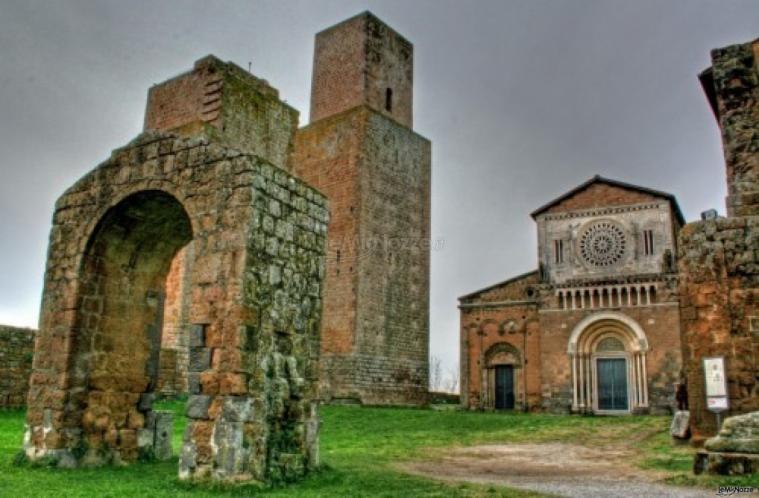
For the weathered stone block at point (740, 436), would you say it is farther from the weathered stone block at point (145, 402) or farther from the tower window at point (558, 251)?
the tower window at point (558, 251)

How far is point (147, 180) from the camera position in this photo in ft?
27.1

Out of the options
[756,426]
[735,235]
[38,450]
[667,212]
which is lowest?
[38,450]

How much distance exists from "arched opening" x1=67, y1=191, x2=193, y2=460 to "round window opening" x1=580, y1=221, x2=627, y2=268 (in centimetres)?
2501

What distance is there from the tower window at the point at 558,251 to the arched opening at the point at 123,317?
25.0 m

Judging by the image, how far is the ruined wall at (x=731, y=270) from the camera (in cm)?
995

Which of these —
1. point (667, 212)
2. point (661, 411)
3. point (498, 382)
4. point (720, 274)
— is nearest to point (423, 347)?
point (498, 382)

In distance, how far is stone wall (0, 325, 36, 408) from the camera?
1472cm

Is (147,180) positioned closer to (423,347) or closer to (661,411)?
(423,347)

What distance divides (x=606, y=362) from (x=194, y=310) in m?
25.8

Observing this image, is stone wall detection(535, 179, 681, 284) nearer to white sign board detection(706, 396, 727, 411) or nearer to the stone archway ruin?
white sign board detection(706, 396, 727, 411)

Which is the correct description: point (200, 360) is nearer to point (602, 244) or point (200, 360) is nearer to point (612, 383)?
point (612, 383)

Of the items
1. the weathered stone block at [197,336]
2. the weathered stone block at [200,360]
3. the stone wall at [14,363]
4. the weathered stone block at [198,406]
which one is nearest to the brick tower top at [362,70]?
the stone wall at [14,363]

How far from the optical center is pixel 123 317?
354 inches

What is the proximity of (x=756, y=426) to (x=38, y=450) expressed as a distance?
26.8 feet
